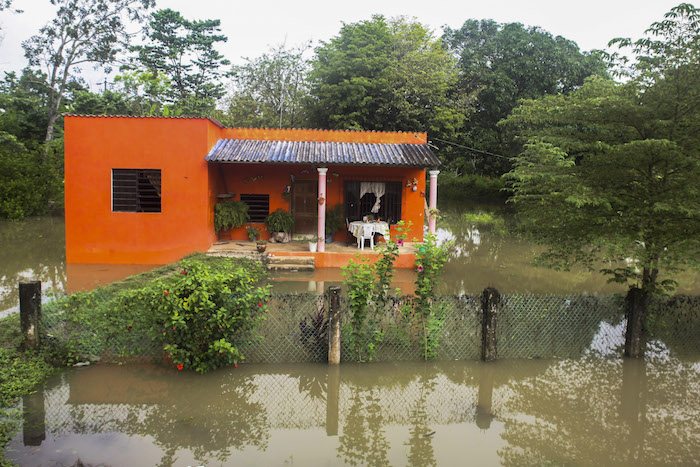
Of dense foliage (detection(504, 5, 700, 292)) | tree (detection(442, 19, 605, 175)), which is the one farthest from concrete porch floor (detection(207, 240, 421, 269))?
tree (detection(442, 19, 605, 175))

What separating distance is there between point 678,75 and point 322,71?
71.4 feet

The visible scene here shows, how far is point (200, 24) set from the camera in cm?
3859

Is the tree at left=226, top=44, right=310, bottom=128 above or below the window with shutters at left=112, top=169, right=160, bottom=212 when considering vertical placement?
above

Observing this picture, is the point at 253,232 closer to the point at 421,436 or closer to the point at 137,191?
the point at 137,191

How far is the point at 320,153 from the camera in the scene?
48.6ft

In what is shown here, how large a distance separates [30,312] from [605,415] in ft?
22.6

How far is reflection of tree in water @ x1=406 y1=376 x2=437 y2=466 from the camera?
468 centimetres

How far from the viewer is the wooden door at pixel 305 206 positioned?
53.3 feet

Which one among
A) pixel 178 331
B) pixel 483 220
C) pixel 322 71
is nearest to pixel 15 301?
pixel 178 331

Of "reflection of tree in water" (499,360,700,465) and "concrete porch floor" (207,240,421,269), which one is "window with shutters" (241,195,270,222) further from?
"reflection of tree in water" (499,360,700,465)

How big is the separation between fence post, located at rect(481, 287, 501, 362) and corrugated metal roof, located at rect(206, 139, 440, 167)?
805 cm

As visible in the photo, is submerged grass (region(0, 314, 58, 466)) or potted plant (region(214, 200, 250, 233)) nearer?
submerged grass (region(0, 314, 58, 466))

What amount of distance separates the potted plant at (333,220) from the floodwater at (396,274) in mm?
2322

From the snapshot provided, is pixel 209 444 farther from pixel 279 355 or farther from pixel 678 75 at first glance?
pixel 678 75
